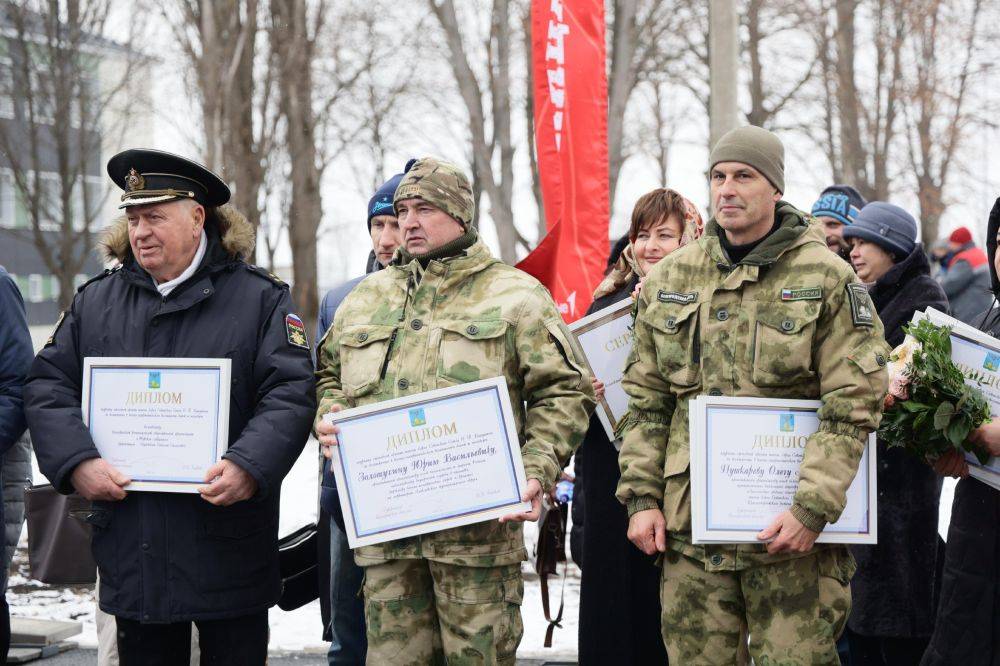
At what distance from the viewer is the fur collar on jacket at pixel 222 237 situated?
4094 millimetres

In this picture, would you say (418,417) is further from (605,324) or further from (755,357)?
(605,324)

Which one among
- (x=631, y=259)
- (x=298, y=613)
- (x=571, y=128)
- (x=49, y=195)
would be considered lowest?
(x=298, y=613)

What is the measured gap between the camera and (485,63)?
73.6 ft

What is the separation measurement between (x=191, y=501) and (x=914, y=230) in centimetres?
339

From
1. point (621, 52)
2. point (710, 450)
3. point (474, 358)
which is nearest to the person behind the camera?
point (710, 450)

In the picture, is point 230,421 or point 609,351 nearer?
point 230,421

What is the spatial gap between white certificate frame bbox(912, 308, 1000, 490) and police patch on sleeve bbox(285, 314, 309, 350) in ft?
7.42

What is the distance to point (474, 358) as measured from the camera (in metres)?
3.64

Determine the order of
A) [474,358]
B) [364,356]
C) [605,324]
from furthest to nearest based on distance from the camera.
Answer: [605,324], [364,356], [474,358]

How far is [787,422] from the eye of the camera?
3436 millimetres

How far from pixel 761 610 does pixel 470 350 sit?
125 cm

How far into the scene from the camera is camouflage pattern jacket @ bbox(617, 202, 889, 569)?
11.0 feet

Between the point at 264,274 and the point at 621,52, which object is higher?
the point at 621,52

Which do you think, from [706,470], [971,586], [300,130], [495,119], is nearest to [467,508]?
[706,470]
